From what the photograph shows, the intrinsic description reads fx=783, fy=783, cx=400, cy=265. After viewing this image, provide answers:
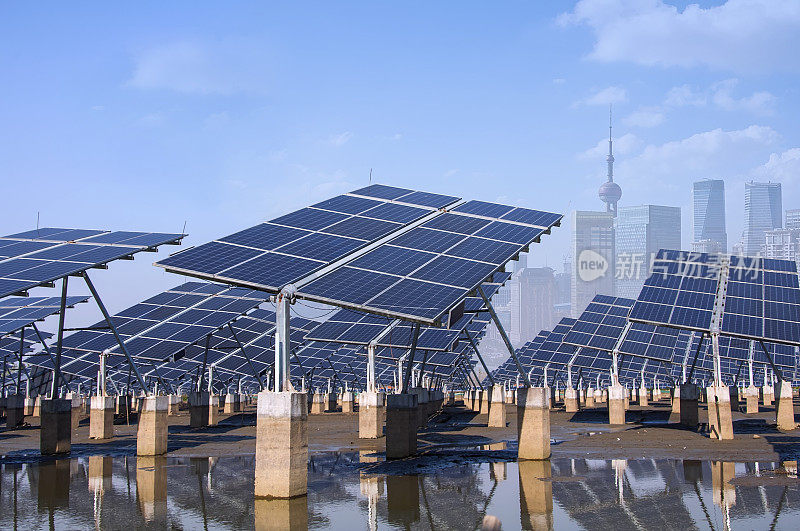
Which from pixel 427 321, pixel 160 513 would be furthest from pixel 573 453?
pixel 160 513

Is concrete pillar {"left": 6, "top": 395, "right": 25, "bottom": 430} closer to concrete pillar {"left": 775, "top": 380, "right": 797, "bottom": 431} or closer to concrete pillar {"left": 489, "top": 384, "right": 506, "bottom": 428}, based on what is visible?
concrete pillar {"left": 489, "top": 384, "right": 506, "bottom": 428}

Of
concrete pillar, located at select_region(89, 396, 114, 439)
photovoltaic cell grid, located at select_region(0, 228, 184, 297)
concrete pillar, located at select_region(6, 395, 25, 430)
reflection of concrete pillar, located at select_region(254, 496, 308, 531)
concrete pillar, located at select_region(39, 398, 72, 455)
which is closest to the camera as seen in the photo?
reflection of concrete pillar, located at select_region(254, 496, 308, 531)

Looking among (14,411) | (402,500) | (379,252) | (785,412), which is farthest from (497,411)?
(14,411)

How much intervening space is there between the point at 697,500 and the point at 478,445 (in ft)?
60.2

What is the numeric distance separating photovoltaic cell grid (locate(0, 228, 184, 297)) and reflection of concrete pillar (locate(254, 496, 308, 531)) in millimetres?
12047

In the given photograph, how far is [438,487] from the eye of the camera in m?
23.5

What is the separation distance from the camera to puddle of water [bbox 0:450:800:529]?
18.2 m

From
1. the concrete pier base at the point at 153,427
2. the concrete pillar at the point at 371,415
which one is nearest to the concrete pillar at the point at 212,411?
the concrete pillar at the point at 371,415

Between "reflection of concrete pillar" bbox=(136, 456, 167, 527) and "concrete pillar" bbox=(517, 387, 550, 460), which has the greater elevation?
"concrete pillar" bbox=(517, 387, 550, 460)

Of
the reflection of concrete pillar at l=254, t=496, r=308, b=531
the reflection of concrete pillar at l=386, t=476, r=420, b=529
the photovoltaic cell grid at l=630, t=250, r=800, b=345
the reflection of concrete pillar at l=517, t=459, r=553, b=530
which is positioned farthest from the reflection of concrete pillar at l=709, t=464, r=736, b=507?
the reflection of concrete pillar at l=254, t=496, r=308, b=531

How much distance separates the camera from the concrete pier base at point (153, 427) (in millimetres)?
31577

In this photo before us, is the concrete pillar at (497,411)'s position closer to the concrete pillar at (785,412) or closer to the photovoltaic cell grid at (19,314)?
the concrete pillar at (785,412)

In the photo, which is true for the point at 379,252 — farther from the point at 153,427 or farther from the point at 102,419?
the point at 102,419

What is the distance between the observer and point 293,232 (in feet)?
90.3
